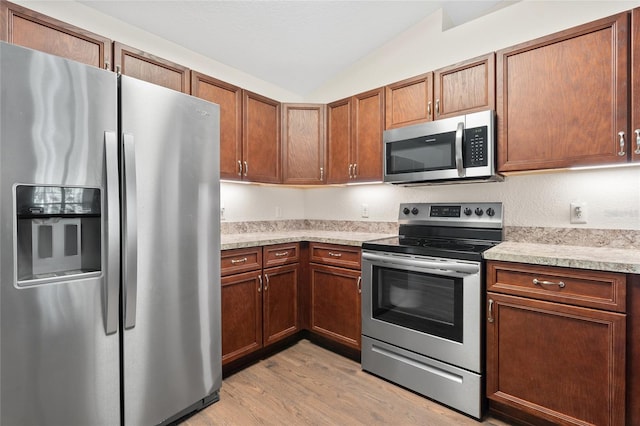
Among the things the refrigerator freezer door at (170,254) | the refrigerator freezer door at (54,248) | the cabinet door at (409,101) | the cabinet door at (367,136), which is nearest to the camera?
the refrigerator freezer door at (54,248)

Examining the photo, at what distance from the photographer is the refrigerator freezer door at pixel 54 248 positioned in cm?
119

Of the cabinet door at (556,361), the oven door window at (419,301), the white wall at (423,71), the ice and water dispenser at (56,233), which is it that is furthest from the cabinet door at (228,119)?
the cabinet door at (556,361)

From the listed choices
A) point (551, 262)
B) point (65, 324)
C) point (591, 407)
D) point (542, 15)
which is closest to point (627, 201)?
point (551, 262)

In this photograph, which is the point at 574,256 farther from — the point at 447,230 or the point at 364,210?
the point at 364,210

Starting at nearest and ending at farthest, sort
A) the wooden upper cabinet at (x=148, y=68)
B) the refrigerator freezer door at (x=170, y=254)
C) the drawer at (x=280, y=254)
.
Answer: the refrigerator freezer door at (x=170, y=254) < the wooden upper cabinet at (x=148, y=68) < the drawer at (x=280, y=254)

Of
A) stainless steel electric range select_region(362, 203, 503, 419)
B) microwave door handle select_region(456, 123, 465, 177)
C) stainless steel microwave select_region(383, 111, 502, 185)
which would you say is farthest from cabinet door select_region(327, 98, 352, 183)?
microwave door handle select_region(456, 123, 465, 177)

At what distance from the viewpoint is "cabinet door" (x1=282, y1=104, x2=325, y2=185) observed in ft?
9.87

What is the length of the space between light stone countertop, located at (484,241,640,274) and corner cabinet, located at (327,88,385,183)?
1.16m

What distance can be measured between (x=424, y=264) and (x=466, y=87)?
1.25 metres

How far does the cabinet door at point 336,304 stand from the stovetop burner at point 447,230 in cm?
38

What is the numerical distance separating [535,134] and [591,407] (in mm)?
1454

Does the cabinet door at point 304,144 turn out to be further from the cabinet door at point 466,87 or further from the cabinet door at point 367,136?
the cabinet door at point 466,87

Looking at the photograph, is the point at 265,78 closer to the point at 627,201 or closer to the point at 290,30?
the point at 290,30

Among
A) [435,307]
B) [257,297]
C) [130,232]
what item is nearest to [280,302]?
[257,297]
